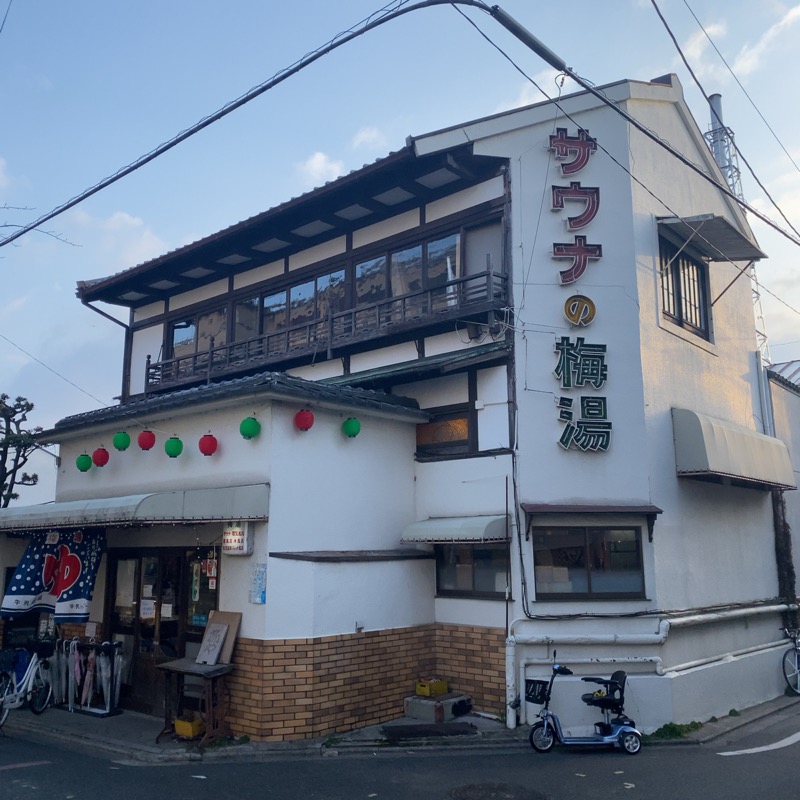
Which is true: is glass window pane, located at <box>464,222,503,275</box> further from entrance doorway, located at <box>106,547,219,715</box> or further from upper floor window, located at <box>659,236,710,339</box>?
entrance doorway, located at <box>106,547,219,715</box>

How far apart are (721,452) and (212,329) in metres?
12.0

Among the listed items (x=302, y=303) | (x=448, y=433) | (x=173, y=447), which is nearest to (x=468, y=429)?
(x=448, y=433)

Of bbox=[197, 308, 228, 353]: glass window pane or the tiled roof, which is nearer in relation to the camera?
the tiled roof

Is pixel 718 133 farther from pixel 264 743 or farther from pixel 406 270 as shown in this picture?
pixel 264 743

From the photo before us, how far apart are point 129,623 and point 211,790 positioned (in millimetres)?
5445

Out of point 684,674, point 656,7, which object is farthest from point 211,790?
point 656,7

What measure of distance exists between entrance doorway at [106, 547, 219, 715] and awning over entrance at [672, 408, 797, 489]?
25.7 feet

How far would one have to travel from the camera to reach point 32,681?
12.8m

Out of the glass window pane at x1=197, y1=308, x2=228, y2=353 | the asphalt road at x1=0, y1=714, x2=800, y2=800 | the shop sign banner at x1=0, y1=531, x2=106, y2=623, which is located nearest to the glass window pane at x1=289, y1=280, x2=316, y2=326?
the glass window pane at x1=197, y1=308, x2=228, y2=353

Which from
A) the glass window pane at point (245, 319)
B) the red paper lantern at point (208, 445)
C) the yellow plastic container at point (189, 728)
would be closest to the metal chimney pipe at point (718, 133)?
the glass window pane at point (245, 319)

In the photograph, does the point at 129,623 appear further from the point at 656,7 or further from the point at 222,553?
the point at 656,7

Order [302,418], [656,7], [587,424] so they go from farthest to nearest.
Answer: [587,424] → [302,418] → [656,7]

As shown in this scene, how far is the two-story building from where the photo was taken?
1124cm

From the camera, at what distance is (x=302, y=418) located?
11.3m
